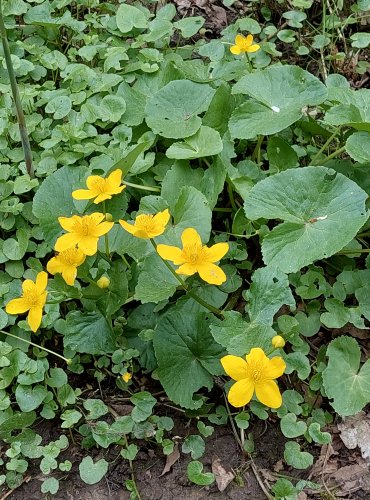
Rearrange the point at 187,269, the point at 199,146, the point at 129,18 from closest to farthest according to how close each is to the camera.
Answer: the point at 187,269 < the point at 199,146 < the point at 129,18

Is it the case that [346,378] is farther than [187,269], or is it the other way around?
[346,378]

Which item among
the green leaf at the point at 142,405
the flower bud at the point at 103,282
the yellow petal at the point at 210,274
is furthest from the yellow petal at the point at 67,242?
the green leaf at the point at 142,405

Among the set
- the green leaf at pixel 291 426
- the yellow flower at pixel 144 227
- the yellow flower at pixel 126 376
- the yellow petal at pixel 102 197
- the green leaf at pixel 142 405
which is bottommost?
the green leaf at pixel 291 426

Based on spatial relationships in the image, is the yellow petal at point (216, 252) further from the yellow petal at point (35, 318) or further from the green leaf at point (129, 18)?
the green leaf at point (129, 18)

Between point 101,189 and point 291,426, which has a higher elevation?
point 101,189

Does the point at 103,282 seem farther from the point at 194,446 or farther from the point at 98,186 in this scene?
the point at 194,446

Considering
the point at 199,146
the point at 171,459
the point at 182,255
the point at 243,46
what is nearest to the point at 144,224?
the point at 182,255
